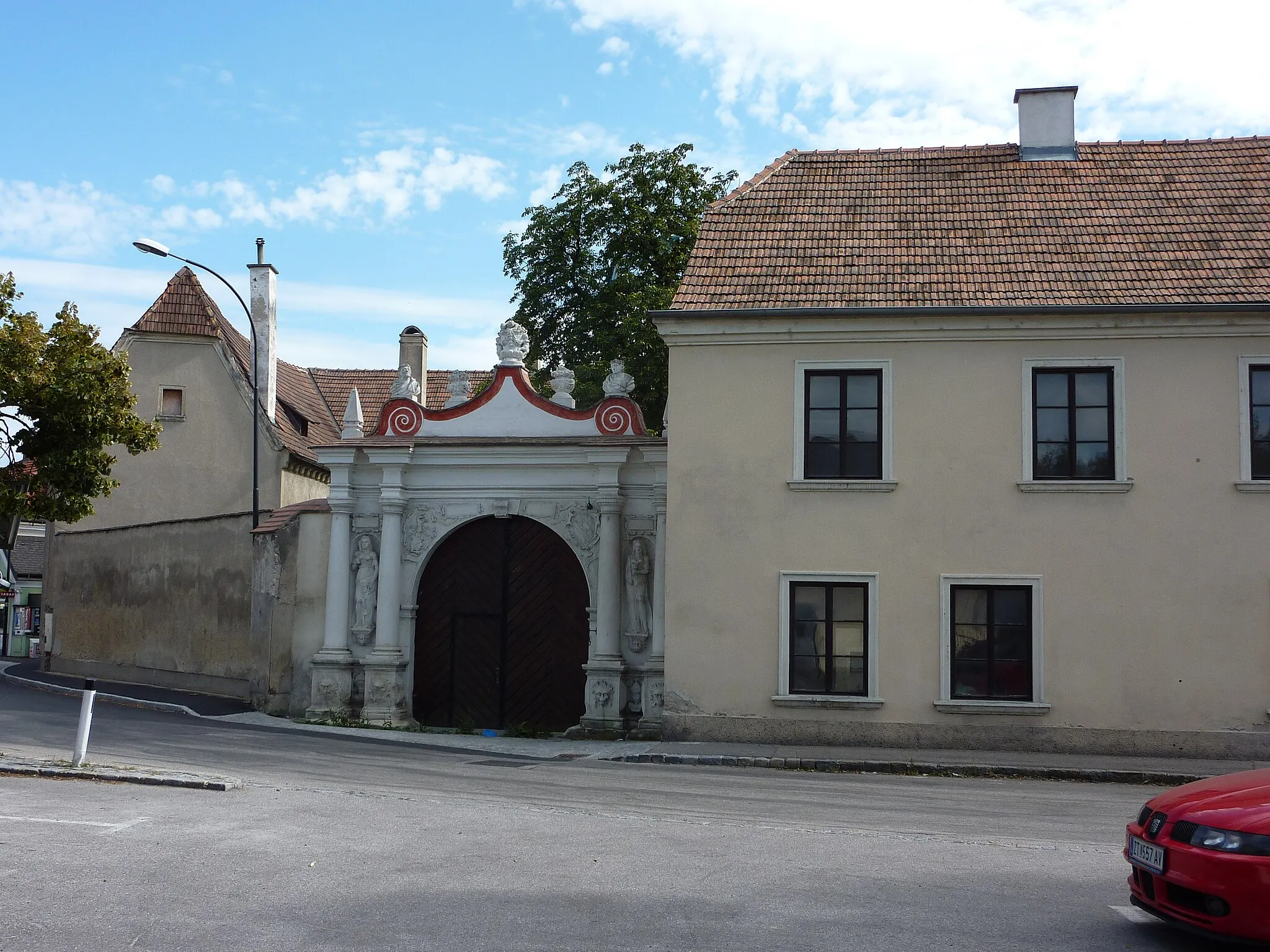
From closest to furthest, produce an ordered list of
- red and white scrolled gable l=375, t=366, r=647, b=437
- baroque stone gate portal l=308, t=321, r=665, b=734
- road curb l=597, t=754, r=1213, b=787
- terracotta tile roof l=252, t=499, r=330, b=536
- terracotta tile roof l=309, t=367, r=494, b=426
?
road curb l=597, t=754, r=1213, b=787, baroque stone gate portal l=308, t=321, r=665, b=734, red and white scrolled gable l=375, t=366, r=647, b=437, terracotta tile roof l=252, t=499, r=330, b=536, terracotta tile roof l=309, t=367, r=494, b=426

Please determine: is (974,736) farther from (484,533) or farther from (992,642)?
(484,533)

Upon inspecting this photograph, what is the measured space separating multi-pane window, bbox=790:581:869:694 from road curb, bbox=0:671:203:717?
10143 millimetres

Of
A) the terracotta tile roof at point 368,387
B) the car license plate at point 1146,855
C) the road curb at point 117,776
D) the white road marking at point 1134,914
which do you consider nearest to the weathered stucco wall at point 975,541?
the road curb at point 117,776

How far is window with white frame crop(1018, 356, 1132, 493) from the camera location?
16.4m

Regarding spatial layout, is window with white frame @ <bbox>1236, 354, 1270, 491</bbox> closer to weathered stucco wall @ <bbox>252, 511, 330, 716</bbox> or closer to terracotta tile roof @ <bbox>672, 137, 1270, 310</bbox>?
terracotta tile roof @ <bbox>672, 137, 1270, 310</bbox>

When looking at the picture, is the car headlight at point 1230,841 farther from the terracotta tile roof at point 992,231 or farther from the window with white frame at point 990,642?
the terracotta tile roof at point 992,231

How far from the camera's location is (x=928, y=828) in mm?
10188

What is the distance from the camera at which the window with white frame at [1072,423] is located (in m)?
16.4

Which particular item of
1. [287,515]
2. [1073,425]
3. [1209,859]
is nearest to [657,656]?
[1073,425]

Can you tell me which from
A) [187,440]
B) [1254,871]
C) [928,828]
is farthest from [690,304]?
[187,440]

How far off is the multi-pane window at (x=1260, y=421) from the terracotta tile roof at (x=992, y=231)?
1134mm

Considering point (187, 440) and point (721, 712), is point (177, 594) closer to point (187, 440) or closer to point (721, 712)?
point (187, 440)

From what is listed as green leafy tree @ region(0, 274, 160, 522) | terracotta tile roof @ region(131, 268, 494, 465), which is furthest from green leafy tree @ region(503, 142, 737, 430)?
green leafy tree @ region(0, 274, 160, 522)

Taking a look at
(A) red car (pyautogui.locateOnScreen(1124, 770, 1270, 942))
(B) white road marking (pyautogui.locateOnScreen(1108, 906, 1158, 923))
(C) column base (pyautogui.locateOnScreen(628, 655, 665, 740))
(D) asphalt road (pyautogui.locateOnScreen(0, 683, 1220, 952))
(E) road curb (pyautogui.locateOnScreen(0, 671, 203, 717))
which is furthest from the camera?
(E) road curb (pyautogui.locateOnScreen(0, 671, 203, 717))
